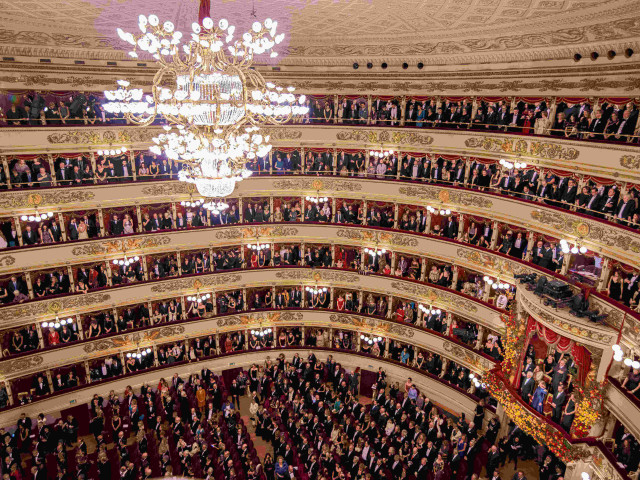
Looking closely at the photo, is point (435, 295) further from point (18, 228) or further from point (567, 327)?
point (18, 228)

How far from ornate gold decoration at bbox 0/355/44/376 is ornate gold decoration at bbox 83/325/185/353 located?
72.6 inches

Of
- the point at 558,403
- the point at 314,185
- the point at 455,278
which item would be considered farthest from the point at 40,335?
the point at 558,403

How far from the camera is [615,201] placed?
15.5m

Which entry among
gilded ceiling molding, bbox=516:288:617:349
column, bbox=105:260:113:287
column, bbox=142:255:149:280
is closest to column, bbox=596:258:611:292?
gilded ceiling molding, bbox=516:288:617:349

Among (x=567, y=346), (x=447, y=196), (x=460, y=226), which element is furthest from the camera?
(x=460, y=226)

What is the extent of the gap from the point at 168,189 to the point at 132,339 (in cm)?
724

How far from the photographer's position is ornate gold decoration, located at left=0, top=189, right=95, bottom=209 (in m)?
18.6

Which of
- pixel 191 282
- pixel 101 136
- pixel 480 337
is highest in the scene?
pixel 101 136

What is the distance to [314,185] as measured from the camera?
2327 centimetres

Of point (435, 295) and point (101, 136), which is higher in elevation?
point (101, 136)

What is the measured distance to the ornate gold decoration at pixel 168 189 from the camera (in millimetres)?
21344

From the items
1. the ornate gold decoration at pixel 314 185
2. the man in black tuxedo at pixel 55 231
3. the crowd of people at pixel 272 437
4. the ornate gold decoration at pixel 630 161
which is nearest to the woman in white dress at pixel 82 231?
the man in black tuxedo at pixel 55 231

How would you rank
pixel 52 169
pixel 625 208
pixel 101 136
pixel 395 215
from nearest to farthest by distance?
1. pixel 625 208
2. pixel 52 169
3. pixel 101 136
4. pixel 395 215

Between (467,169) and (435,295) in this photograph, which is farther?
(435,295)
